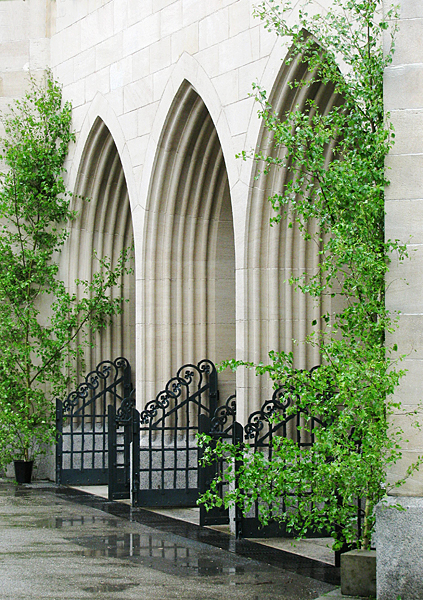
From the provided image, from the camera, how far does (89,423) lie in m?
12.0

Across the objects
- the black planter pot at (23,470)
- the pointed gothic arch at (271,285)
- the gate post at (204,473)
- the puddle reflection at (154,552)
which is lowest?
the puddle reflection at (154,552)

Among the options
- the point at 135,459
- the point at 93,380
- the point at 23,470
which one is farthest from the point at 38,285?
the point at 135,459

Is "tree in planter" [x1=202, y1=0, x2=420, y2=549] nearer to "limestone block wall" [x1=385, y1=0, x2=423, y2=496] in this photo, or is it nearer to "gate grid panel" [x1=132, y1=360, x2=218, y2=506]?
"limestone block wall" [x1=385, y1=0, x2=423, y2=496]

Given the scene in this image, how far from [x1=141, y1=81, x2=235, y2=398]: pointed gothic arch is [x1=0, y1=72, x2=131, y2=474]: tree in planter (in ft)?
5.28

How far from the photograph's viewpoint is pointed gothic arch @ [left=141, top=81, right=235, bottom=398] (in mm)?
10227

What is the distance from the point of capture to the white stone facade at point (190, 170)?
5840 mm

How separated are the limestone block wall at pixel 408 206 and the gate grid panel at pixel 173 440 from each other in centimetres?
377

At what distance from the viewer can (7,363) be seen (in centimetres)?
1163

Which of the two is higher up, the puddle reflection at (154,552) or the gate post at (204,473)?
the gate post at (204,473)

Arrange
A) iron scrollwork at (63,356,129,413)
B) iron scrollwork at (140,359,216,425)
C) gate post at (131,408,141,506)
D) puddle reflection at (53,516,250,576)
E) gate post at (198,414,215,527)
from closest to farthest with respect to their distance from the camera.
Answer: puddle reflection at (53,516,250,576)
gate post at (198,414,215,527)
gate post at (131,408,141,506)
iron scrollwork at (140,359,216,425)
iron scrollwork at (63,356,129,413)

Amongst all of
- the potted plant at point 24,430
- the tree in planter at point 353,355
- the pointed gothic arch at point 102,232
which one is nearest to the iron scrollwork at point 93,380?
the pointed gothic arch at point 102,232

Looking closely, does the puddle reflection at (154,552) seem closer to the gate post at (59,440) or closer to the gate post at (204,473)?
the gate post at (204,473)

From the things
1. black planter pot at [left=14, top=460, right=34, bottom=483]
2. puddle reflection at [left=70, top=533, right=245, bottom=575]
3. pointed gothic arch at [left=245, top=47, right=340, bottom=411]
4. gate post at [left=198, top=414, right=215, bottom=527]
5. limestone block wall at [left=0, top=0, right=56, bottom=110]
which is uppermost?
limestone block wall at [left=0, top=0, right=56, bottom=110]

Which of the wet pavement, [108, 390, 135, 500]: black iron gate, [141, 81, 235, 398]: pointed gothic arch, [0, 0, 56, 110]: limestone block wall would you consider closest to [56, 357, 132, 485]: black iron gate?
[108, 390, 135, 500]: black iron gate
